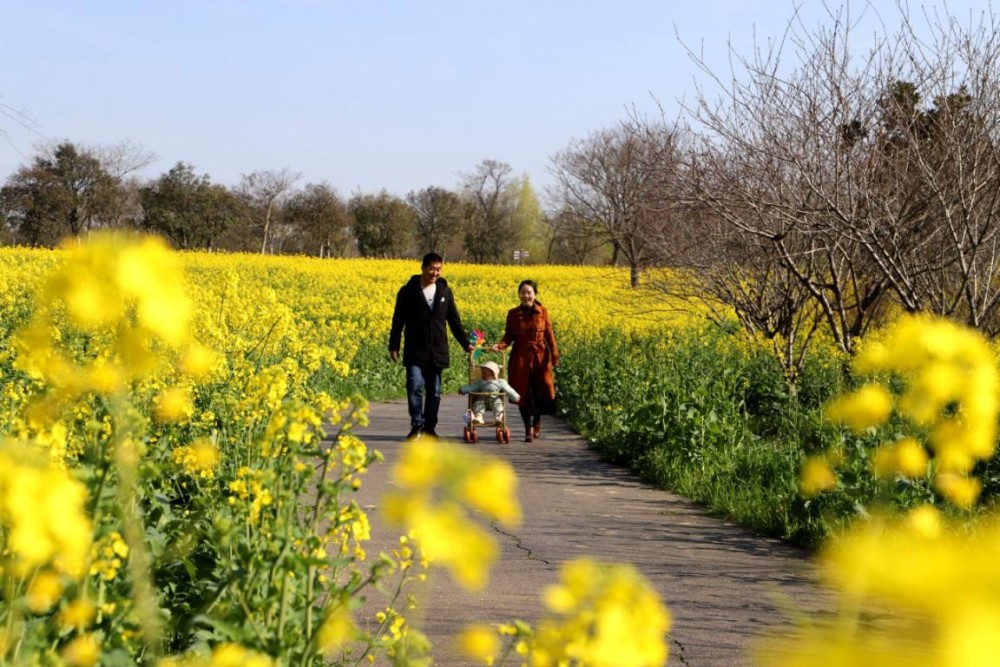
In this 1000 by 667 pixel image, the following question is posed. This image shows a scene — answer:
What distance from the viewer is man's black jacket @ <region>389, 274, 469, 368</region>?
11.3 metres

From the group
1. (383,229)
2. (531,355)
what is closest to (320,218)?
(383,229)

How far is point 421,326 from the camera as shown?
11391 mm

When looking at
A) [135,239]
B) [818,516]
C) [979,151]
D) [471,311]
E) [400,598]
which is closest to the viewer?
[135,239]

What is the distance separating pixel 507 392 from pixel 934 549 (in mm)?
11222

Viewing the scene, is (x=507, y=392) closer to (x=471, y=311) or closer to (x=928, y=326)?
(x=928, y=326)

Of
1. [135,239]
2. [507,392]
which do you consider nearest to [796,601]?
[135,239]

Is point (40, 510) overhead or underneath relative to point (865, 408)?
underneath

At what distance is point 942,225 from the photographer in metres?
9.37

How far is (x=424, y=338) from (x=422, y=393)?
0.54 meters

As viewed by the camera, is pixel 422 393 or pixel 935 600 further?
pixel 422 393

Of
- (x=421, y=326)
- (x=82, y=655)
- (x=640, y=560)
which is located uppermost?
(x=421, y=326)

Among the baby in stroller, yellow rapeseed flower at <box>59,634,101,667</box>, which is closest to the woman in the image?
the baby in stroller

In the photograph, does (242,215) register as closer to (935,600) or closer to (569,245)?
(569,245)

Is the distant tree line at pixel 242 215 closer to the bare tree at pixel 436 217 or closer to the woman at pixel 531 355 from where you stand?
the bare tree at pixel 436 217
